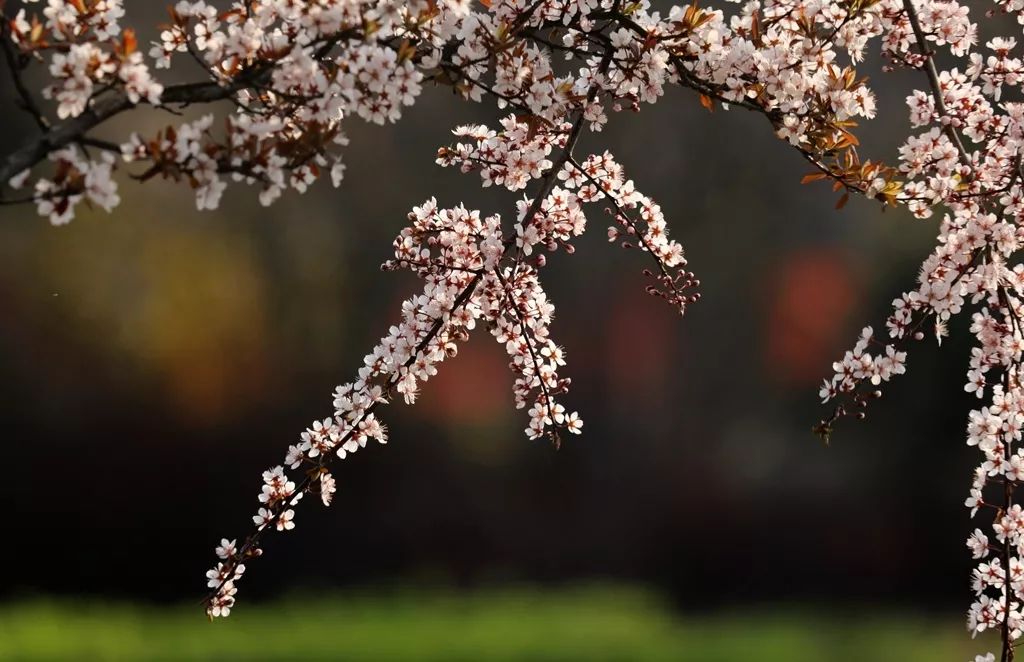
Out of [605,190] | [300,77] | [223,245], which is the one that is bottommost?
[300,77]

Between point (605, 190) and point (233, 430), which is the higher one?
point (233, 430)

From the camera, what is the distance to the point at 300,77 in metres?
1.62

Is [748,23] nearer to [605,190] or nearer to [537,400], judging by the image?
[605,190]

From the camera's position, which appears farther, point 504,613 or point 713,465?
point 713,465

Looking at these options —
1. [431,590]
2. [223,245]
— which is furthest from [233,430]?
[431,590]

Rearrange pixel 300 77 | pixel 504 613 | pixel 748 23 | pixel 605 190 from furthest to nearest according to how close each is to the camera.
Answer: pixel 504 613 → pixel 605 190 → pixel 748 23 → pixel 300 77

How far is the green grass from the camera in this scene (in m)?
6.18

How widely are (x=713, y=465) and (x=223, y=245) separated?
3842mm

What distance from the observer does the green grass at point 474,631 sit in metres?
6.18

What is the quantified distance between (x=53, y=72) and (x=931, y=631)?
6.88 m

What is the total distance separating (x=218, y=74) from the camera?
163 cm

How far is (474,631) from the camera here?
649 centimetres

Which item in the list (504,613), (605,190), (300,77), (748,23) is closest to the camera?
(300,77)

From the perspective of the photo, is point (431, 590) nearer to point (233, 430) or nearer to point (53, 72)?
point (233, 430)
